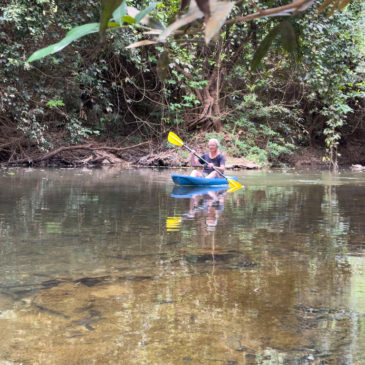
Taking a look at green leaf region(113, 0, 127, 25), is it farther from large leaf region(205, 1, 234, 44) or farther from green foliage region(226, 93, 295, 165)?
green foliage region(226, 93, 295, 165)

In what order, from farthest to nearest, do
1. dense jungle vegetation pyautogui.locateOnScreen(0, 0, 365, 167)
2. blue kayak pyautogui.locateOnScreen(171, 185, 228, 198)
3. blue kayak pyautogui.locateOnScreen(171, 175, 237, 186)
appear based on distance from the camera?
dense jungle vegetation pyautogui.locateOnScreen(0, 0, 365, 167) < blue kayak pyautogui.locateOnScreen(171, 175, 237, 186) < blue kayak pyautogui.locateOnScreen(171, 185, 228, 198)

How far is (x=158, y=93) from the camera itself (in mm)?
17797

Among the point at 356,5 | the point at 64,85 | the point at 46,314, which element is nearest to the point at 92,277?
the point at 46,314

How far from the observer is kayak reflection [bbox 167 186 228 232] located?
530cm

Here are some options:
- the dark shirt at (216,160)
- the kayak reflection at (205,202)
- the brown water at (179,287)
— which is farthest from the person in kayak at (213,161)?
the brown water at (179,287)

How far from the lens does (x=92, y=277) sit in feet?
9.67

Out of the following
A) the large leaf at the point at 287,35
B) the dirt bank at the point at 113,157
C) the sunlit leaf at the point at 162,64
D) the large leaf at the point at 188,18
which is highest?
the large leaf at the point at 287,35

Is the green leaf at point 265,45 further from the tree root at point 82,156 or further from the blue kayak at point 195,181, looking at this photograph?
the tree root at point 82,156

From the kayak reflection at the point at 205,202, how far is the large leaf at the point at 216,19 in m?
3.88

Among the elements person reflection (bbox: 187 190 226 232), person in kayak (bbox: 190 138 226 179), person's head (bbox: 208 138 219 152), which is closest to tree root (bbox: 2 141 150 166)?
person in kayak (bbox: 190 138 226 179)

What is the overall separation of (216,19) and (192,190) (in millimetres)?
8257

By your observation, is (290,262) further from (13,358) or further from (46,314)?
(13,358)

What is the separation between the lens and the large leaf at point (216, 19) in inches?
31.0

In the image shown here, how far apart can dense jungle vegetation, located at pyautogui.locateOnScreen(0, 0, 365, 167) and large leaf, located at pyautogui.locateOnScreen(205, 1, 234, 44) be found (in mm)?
8455
